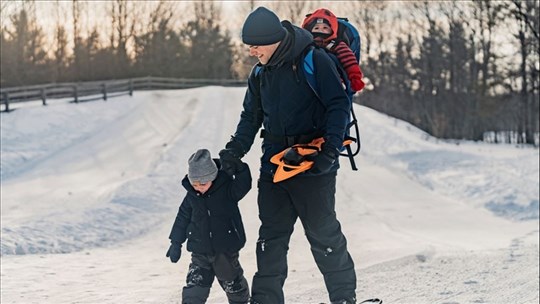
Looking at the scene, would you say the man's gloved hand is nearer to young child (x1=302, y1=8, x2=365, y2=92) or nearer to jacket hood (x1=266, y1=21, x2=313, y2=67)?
jacket hood (x1=266, y1=21, x2=313, y2=67)

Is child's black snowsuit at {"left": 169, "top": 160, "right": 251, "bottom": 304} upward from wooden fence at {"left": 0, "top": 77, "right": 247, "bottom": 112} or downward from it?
downward

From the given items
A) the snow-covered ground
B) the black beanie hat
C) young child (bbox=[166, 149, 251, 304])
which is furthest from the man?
the snow-covered ground

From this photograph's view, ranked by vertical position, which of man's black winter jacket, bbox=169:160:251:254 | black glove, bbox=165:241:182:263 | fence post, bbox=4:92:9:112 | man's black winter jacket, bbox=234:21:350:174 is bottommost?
black glove, bbox=165:241:182:263

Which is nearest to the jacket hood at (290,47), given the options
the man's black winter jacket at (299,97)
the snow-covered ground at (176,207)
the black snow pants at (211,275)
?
the man's black winter jacket at (299,97)

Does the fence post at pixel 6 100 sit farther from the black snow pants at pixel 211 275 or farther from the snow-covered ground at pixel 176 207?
the black snow pants at pixel 211 275

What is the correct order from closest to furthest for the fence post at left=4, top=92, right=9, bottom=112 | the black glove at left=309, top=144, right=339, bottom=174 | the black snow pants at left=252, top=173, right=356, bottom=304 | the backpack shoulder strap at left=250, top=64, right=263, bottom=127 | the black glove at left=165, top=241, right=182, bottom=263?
the black glove at left=309, top=144, right=339, bottom=174, the black snow pants at left=252, top=173, right=356, bottom=304, the backpack shoulder strap at left=250, top=64, right=263, bottom=127, the black glove at left=165, top=241, right=182, bottom=263, the fence post at left=4, top=92, right=9, bottom=112

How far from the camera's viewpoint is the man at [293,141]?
13.3 ft

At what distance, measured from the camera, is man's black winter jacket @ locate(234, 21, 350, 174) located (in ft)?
13.3

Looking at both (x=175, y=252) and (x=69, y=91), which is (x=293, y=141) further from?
(x=69, y=91)

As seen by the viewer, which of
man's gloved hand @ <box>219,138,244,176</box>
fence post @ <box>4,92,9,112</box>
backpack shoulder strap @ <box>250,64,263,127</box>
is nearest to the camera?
backpack shoulder strap @ <box>250,64,263,127</box>

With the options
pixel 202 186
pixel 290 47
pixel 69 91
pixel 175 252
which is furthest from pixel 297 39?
pixel 69 91

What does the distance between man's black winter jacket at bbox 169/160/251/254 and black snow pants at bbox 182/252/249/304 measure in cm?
8

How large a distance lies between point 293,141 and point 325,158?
30 centimetres

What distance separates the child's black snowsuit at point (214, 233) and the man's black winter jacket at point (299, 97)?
0.41 meters
